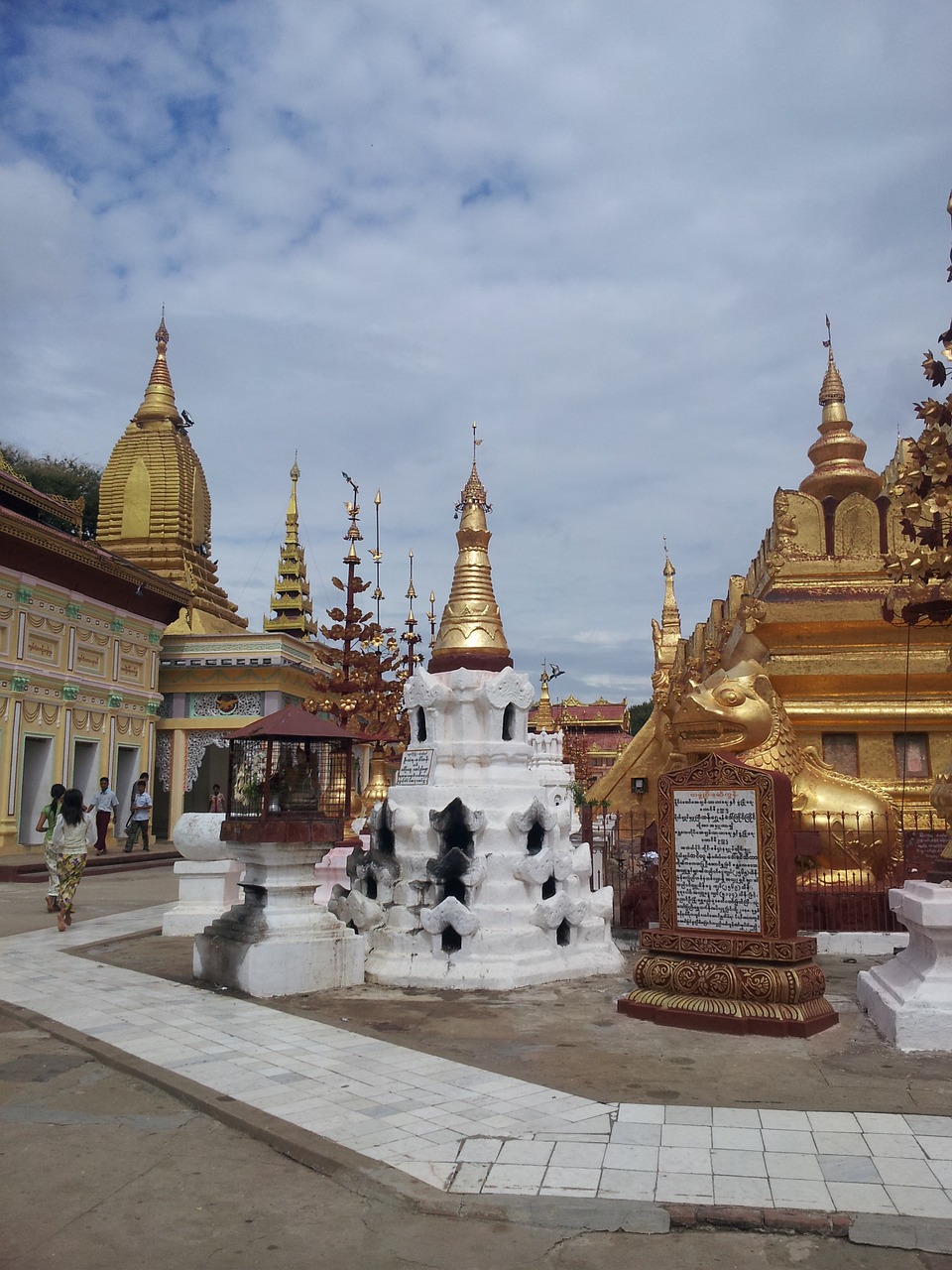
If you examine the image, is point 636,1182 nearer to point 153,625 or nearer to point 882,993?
point 882,993

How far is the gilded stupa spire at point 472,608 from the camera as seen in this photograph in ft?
36.3

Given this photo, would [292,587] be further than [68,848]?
Yes

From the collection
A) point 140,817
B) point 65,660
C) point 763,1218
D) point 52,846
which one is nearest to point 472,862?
point 763,1218

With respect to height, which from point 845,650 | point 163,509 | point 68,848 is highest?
point 163,509

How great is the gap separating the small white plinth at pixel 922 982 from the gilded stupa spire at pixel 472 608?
5.11 meters

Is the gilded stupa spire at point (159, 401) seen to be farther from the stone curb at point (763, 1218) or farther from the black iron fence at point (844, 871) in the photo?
the stone curb at point (763, 1218)

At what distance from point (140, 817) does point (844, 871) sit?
19.4m

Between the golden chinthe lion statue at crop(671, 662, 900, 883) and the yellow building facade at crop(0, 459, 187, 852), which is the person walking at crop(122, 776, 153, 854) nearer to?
the yellow building facade at crop(0, 459, 187, 852)

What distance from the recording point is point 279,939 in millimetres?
8820

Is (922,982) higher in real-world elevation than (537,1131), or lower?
higher

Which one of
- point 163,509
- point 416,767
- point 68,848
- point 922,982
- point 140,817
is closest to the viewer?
point 922,982

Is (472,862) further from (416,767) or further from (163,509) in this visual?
(163,509)

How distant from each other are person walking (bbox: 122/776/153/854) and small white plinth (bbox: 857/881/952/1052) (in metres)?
22.0

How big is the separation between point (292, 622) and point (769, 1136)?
36530mm
